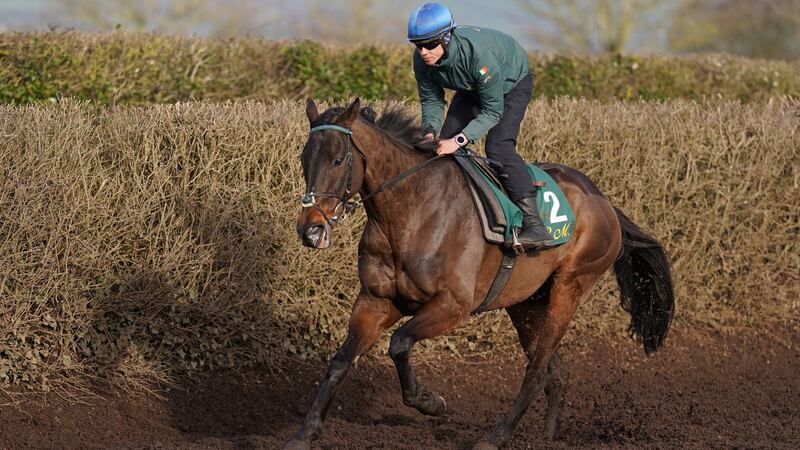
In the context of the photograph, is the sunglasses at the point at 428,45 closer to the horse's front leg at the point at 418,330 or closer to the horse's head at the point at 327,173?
the horse's head at the point at 327,173

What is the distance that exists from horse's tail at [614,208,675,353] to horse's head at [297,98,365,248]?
8.62 ft

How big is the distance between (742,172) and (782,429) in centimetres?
287

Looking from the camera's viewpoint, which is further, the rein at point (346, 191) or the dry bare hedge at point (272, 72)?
the dry bare hedge at point (272, 72)

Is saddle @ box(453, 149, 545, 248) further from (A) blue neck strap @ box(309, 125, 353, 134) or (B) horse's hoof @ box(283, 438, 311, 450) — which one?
(B) horse's hoof @ box(283, 438, 311, 450)

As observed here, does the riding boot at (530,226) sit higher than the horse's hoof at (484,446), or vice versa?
the riding boot at (530,226)

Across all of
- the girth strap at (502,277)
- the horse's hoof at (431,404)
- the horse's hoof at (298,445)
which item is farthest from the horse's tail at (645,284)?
the horse's hoof at (298,445)

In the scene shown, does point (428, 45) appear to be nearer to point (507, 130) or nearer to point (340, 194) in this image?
point (507, 130)

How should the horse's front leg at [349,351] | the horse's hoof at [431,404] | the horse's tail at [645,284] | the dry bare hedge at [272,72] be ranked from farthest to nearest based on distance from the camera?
the dry bare hedge at [272,72]
the horse's tail at [645,284]
the horse's hoof at [431,404]
the horse's front leg at [349,351]

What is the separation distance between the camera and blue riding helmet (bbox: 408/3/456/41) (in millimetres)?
5551

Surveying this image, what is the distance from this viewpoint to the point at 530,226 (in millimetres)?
6043

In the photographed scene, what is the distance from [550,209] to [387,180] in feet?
3.80

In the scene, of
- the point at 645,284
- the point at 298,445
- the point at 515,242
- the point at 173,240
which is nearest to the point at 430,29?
the point at 515,242

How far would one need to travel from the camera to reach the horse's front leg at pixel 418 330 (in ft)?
17.9

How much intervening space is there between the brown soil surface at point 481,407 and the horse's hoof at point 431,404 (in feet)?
1.25
